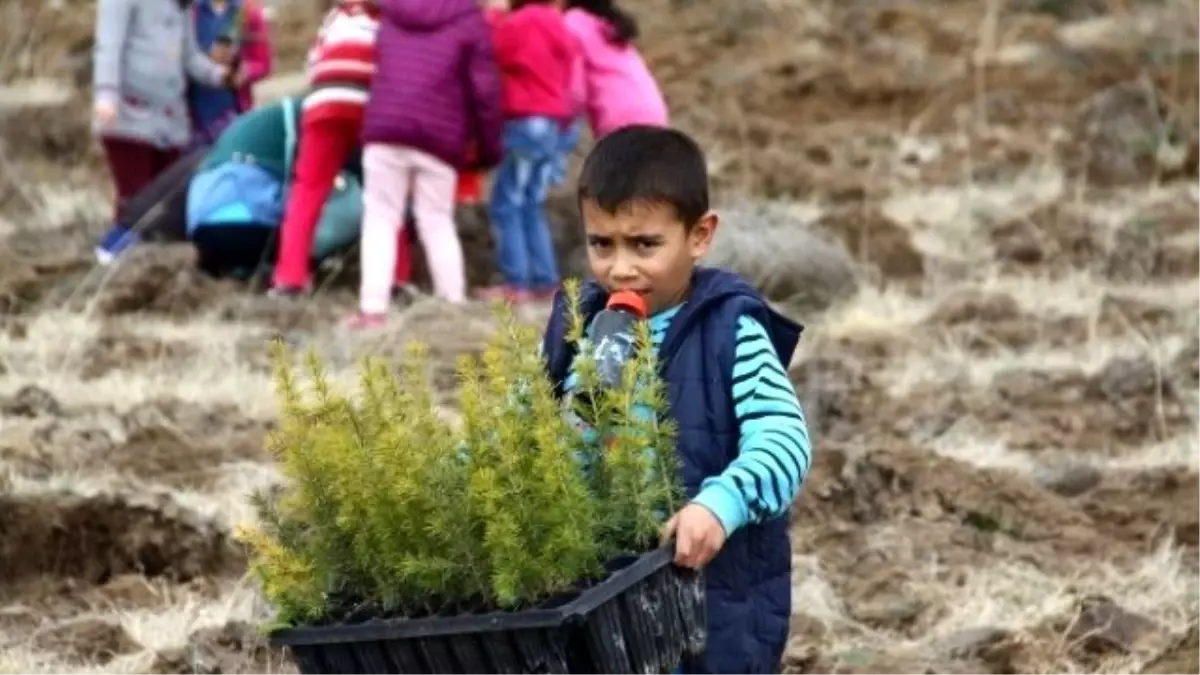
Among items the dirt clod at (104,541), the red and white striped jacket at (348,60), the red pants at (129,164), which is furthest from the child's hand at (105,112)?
the dirt clod at (104,541)

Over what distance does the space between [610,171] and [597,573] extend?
655mm

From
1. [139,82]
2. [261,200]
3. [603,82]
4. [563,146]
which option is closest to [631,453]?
[563,146]

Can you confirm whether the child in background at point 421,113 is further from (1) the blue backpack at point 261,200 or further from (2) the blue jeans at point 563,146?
(1) the blue backpack at point 261,200

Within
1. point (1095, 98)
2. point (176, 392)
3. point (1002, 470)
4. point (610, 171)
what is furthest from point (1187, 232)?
point (610, 171)

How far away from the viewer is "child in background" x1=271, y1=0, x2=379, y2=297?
773cm

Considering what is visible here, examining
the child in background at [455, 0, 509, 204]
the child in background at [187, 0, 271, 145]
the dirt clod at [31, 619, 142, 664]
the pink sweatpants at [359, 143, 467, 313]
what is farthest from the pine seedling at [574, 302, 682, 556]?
the child in background at [187, 0, 271, 145]

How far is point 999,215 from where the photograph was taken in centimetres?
982

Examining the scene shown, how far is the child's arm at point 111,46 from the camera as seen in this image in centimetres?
840

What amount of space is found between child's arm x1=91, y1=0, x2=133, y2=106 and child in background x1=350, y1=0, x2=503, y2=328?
129cm

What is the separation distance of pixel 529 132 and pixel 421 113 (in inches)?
22.2

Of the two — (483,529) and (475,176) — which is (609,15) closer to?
(475,176)

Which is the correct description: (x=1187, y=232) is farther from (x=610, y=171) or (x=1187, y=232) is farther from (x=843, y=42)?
(x=610, y=171)

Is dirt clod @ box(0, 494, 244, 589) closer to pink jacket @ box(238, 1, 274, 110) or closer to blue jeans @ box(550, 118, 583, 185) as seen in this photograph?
blue jeans @ box(550, 118, 583, 185)

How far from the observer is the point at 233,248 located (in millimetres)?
8359
